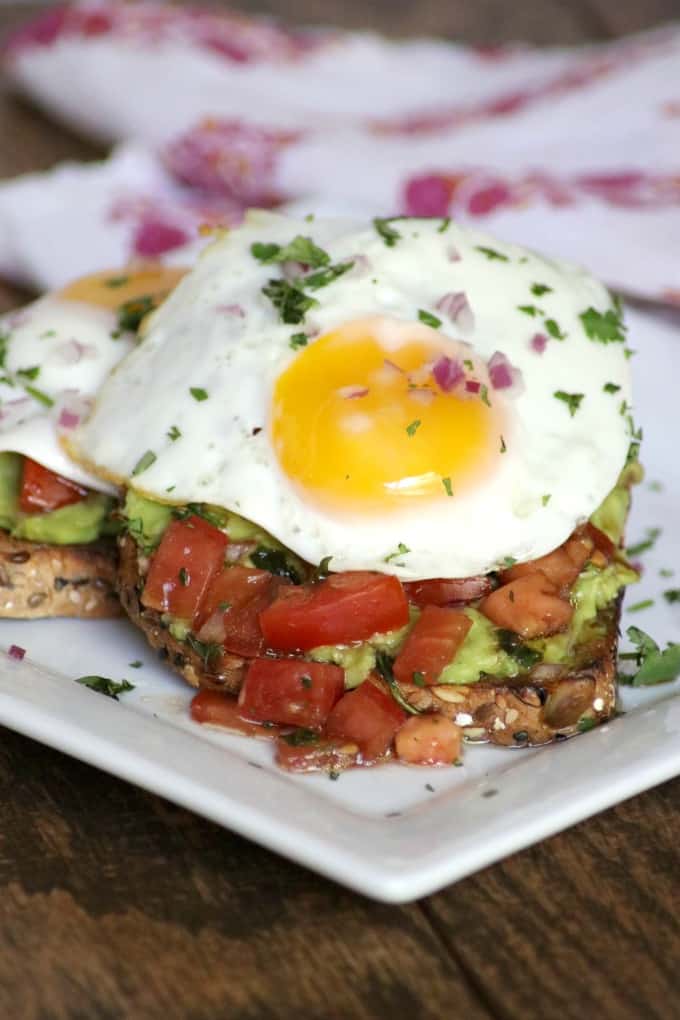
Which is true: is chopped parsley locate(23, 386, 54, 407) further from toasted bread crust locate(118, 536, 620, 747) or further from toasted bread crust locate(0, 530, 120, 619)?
toasted bread crust locate(118, 536, 620, 747)

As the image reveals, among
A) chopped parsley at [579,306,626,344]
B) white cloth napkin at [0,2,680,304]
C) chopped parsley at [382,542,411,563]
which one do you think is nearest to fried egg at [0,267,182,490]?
chopped parsley at [382,542,411,563]

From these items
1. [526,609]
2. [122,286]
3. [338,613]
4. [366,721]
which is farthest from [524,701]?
[122,286]

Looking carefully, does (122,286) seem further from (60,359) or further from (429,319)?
(429,319)

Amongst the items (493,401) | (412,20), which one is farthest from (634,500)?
(412,20)

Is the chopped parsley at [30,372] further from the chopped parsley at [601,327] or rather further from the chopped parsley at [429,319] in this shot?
the chopped parsley at [601,327]

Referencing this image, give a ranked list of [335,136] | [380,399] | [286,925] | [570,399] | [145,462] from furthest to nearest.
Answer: [335,136] → [570,399] → [145,462] → [380,399] → [286,925]

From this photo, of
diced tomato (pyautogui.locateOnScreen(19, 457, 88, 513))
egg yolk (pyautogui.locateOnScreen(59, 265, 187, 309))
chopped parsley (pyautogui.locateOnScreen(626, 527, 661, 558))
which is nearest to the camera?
diced tomato (pyautogui.locateOnScreen(19, 457, 88, 513))

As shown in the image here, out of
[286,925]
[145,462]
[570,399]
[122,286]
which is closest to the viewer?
[286,925]
